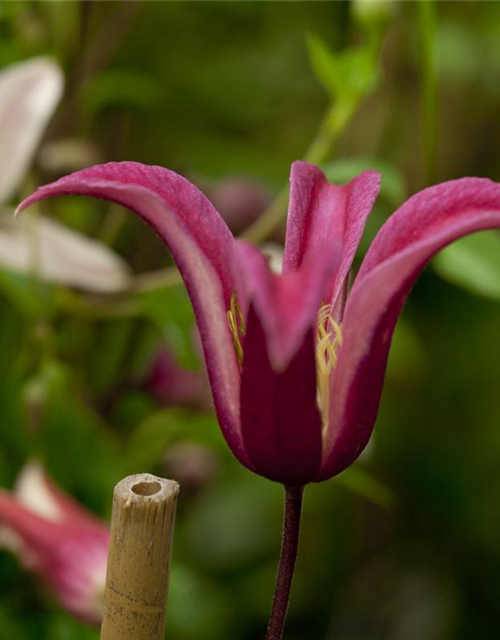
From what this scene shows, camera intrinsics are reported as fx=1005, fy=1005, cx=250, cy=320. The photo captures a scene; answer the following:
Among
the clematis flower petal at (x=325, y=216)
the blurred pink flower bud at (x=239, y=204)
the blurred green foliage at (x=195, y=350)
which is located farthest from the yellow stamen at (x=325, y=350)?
the blurred pink flower bud at (x=239, y=204)

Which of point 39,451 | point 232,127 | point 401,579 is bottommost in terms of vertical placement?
point 401,579

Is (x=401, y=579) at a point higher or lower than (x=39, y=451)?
lower

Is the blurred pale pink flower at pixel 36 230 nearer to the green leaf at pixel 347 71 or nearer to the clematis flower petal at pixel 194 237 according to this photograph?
the green leaf at pixel 347 71

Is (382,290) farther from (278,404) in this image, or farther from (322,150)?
(322,150)

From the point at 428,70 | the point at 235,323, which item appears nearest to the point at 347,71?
the point at 428,70

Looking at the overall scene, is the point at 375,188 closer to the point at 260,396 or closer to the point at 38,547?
the point at 260,396

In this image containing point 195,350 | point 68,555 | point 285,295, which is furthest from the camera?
point 195,350

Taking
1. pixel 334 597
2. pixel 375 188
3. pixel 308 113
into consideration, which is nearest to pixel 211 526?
pixel 334 597
